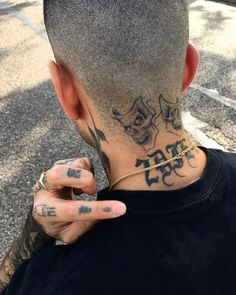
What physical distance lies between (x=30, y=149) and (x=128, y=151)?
259 cm

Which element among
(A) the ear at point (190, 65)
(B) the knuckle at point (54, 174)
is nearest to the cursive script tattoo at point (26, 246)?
(B) the knuckle at point (54, 174)

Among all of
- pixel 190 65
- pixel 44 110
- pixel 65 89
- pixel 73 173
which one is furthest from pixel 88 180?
pixel 44 110

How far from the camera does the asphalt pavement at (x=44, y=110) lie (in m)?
3.58

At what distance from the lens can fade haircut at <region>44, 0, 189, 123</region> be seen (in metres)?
1.45

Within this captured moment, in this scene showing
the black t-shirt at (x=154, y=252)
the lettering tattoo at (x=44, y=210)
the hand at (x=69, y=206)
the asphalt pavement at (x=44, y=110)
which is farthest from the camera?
the asphalt pavement at (x=44, y=110)

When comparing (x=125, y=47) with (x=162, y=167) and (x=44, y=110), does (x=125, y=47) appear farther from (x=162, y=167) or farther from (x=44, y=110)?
(x=44, y=110)

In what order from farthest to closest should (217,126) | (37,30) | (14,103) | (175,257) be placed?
(37,30)
(14,103)
(217,126)
(175,257)

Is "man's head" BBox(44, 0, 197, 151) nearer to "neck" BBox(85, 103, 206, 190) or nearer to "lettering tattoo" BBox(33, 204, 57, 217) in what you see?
"neck" BBox(85, 103, 206, 190)

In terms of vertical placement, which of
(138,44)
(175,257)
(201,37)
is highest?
(138,44)

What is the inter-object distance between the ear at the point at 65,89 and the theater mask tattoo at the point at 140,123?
0.15 meters

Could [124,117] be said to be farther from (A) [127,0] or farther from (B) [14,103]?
(B) [14,103]

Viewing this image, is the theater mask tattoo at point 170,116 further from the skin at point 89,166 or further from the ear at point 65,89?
the ear at point 65,89

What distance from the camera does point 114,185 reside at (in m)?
1.48

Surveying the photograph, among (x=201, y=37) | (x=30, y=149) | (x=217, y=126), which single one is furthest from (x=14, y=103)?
(x=201, y=37)
